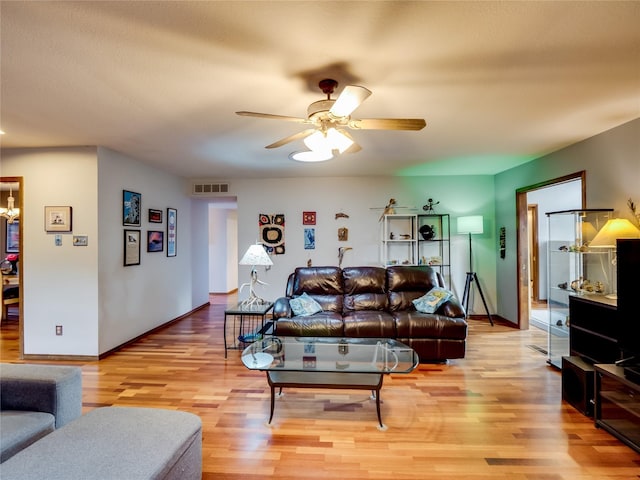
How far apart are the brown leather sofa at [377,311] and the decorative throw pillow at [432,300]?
6 centimetres

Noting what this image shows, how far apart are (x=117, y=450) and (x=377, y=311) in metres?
3.03

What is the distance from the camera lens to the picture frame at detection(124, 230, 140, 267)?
4039mm

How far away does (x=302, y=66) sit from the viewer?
1940 millimetres

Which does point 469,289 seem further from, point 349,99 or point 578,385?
point 349,99

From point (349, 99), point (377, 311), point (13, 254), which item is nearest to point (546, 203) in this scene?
point (377, 311)

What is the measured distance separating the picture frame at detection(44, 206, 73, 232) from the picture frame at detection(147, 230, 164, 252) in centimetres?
102

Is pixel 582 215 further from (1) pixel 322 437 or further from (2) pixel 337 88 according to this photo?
(1) pixel 322 437

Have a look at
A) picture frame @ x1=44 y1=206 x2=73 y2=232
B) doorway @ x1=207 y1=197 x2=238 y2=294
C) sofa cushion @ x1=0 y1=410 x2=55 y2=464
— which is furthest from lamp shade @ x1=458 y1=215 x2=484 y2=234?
doorway @ x1=207 y1=197 x2=238 y2=294

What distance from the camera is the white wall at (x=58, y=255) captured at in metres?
3.58

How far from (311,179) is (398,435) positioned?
419cm

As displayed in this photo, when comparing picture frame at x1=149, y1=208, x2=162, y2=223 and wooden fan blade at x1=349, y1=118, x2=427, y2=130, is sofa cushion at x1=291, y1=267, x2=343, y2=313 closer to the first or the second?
picture frame at x1=149, y1=208, x2=162, y2=223

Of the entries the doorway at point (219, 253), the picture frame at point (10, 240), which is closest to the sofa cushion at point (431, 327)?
the doorway at point (219, 253)

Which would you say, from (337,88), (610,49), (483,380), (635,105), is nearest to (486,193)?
(635,105)

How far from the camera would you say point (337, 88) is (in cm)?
220
